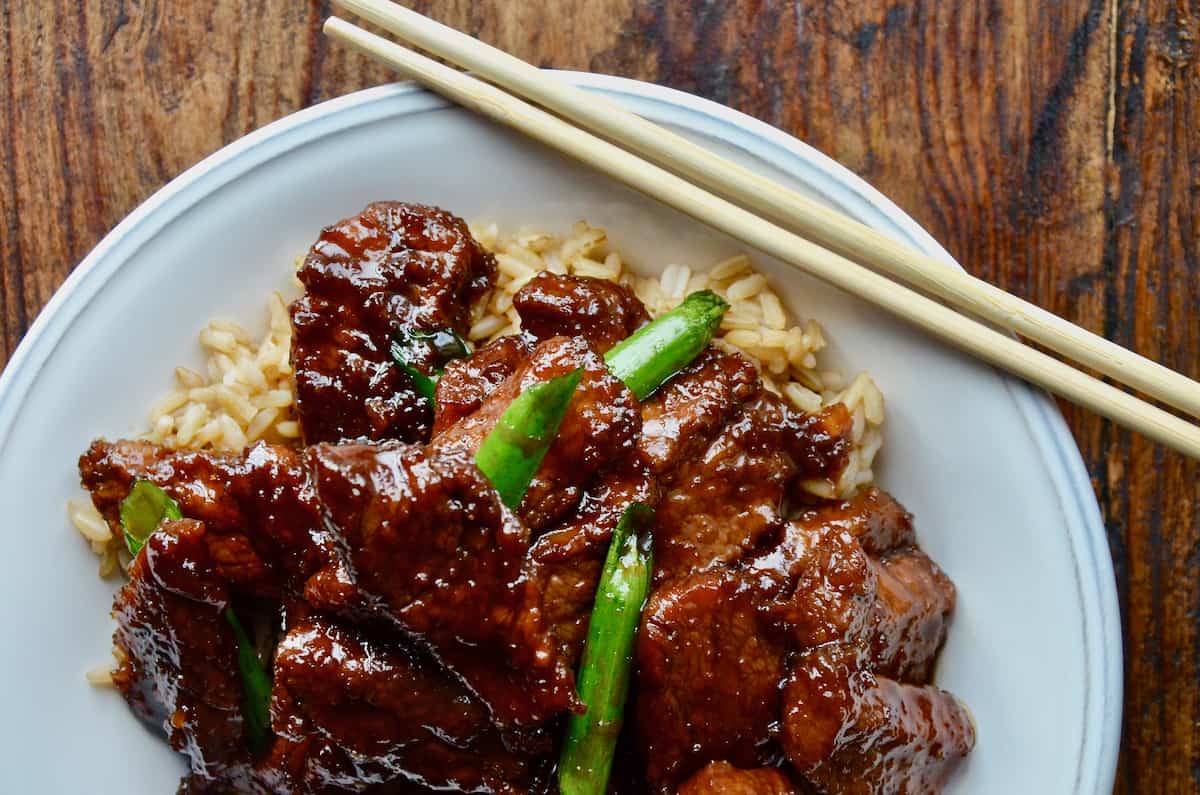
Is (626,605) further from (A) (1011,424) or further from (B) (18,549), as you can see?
(B) (18,549)

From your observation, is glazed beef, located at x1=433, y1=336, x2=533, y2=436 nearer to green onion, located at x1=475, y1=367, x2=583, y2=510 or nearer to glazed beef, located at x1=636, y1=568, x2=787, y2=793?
green onion, located at x1=475, y1=367, x2=583, y2=510

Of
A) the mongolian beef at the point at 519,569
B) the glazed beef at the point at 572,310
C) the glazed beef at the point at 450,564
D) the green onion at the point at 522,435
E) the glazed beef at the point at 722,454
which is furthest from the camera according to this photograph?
the glazed beef at the point at 572,310

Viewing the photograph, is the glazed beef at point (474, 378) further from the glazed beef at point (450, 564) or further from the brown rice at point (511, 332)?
the glazed beef at point (450, 564)

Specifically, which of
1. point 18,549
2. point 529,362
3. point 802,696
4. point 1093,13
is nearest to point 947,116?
point 1093,13

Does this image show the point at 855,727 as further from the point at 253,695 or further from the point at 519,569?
the point at 253,695

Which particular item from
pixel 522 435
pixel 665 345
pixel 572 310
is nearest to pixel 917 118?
pixel 665 345

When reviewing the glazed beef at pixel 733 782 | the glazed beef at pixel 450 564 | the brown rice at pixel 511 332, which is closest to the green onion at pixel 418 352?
the brown rice at pixel 511 332
